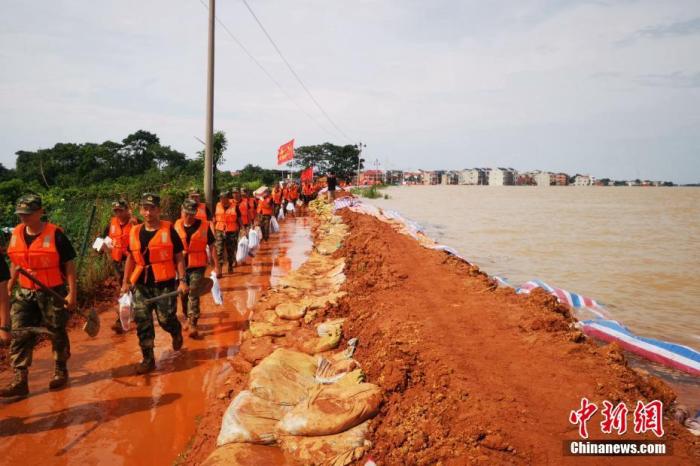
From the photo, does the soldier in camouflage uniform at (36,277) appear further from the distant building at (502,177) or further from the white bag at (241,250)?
the distant building at (502,177)

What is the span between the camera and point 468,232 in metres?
18.3

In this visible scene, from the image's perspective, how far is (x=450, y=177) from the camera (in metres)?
167

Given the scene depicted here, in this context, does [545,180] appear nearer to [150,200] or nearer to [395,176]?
[395,176]

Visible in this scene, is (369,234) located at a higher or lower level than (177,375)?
higher

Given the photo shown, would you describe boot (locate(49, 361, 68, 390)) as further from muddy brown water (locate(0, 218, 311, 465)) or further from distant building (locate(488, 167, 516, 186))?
distant building (locate(488, 167, 516, 186))

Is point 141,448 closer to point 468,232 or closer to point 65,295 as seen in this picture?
point 65,295

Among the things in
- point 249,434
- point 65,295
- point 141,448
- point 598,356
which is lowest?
point 141,448

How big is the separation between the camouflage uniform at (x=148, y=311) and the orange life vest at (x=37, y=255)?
0.79 m

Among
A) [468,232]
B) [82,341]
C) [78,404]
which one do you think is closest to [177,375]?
[78,404]

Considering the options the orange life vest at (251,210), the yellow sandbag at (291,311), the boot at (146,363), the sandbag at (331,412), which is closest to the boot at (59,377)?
the boot at (146,363)

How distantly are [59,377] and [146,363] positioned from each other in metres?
0.75

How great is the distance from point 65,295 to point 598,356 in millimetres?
4940

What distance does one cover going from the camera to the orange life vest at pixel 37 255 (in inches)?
144

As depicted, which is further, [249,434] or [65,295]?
[65,295]
